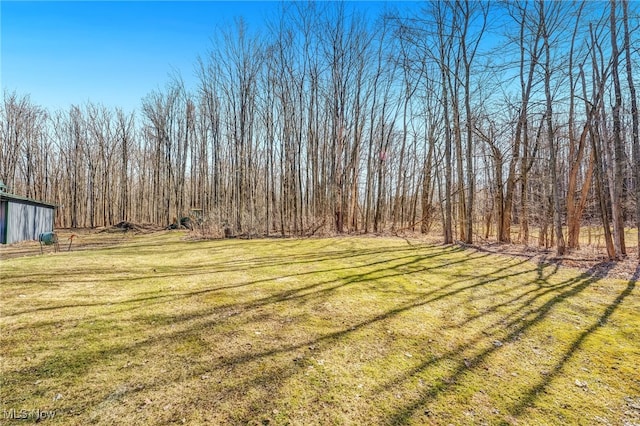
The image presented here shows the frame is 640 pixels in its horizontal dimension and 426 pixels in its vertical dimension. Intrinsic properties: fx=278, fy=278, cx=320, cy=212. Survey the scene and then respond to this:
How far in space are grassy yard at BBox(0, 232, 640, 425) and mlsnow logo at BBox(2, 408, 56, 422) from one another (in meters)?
0.01

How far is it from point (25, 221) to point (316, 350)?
16833 millimetres

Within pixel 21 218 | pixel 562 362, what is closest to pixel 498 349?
pixel 562 362

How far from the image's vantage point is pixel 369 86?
13195mm

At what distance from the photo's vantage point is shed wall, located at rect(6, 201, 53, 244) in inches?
449

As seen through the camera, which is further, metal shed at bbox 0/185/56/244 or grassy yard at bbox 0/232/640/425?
metal shed at bbox 0/185/56/244

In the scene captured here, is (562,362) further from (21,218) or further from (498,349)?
(21,218)

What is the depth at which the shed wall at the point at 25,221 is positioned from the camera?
37.4ft

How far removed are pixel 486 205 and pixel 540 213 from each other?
2.71 meters

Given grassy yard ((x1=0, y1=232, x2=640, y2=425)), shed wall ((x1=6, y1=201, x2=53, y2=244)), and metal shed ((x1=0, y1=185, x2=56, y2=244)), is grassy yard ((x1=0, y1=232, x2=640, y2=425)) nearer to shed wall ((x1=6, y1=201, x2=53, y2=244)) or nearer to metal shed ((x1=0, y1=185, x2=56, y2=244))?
metal shed ((x1=0, y1=185, x2=56, y2=244))

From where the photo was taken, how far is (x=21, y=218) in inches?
483

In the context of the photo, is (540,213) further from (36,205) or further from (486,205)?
(36,205)

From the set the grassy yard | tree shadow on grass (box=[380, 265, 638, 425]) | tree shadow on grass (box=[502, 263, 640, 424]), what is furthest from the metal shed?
tree shadow on grass (box=[502, 263, 640, 424])

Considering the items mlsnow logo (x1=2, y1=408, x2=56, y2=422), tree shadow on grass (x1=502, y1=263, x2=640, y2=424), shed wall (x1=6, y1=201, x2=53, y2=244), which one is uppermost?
shed wall (x1=6, y1=201, x2=53, y2=244)

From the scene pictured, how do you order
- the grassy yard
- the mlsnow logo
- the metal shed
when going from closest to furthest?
1. the mlsnow logo
2. the grassy yard
3. the metal shed
